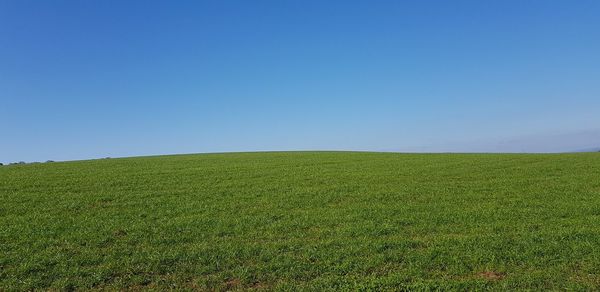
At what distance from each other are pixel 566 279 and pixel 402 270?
3495mm

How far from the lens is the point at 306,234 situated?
13180 millimetres

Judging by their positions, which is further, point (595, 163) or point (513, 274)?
point (595, 163)

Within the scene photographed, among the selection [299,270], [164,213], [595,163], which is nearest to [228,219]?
[164,213]

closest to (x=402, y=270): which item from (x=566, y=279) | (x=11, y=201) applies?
(x=566, y=279)

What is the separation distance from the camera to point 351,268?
10.2 m

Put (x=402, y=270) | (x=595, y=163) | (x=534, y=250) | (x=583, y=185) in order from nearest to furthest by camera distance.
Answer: (x=402, y=270) < (x=534, y=250) < (x=583, y=185) < (x=595, y=163)

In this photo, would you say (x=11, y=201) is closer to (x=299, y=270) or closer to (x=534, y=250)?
(x=299, y=270)

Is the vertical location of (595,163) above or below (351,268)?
above

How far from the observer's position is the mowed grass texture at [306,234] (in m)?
9.69

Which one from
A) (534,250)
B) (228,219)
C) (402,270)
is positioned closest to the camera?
(402,270)

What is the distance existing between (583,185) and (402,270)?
53.5ft

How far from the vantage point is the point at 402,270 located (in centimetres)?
999

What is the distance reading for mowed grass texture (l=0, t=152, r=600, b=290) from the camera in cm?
969

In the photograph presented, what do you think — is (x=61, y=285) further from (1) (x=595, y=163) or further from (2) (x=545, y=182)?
(1) (x=595, y=163)
